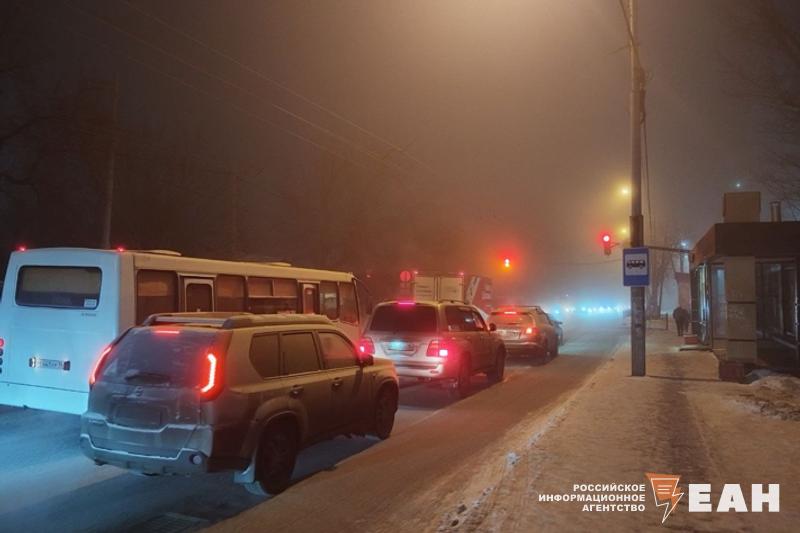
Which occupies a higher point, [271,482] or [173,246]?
[173,246]

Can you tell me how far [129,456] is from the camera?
5.86 m

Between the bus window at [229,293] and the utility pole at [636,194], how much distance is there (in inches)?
351

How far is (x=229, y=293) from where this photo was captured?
11125 millimetres

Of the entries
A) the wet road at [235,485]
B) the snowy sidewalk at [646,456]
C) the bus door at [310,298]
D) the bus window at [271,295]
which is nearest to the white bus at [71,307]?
the wet road at [235,485]

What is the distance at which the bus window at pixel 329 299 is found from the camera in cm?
1409

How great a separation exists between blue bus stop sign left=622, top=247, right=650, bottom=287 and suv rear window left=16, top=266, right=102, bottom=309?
36.0 feet

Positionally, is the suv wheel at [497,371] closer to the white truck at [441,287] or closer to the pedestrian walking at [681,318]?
the white truck at [441,287]

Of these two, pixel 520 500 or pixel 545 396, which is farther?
pixel 545 396

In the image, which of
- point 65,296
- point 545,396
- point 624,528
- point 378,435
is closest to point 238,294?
point 65,296

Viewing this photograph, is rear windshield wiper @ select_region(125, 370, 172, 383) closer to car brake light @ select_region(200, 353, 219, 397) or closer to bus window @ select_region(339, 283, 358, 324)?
car brake light @ select_region(200, 353, 219, 397)

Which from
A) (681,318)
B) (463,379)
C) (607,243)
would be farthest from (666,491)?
(681,318)

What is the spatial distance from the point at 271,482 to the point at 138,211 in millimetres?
25359

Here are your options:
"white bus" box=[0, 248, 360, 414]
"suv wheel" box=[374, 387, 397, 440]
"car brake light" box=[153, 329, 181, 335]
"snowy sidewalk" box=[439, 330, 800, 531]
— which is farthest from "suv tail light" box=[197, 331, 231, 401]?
"white bus" box=[0, 248, 360, 414]

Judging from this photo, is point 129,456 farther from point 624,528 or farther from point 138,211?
point 138,211
